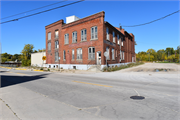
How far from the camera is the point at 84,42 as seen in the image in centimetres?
2298

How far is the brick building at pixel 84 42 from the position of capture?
2077cm

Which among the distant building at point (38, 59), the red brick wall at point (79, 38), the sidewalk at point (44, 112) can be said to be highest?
the red brick wall at point (79, 38)

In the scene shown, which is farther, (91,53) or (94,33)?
(91,53)

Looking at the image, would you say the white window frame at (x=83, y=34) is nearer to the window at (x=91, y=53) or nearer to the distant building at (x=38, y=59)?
the window at (x=91, y=53)

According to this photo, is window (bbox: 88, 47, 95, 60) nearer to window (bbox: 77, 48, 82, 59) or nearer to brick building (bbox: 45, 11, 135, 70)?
brick building (bbox: 45, 11, 135, 70)

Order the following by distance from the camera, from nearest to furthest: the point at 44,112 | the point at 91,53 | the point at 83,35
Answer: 1. the point at 44,112
2. the point at 91,53
3. the point at 83,35

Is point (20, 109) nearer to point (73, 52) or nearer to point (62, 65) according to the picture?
point (73, 52)

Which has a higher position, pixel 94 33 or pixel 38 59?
pixel 94 33

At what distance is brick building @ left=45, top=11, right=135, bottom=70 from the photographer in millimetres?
20766

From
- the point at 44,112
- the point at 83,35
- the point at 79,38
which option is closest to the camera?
the point at 44,112

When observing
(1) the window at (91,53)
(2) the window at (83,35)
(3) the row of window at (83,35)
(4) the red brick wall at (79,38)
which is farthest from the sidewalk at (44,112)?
(2) the window at (83,35)

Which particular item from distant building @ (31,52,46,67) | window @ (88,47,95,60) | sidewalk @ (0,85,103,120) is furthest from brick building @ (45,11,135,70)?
sidewalk @ (0,85,103,120)

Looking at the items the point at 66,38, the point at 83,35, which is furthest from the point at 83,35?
the point at 66,38

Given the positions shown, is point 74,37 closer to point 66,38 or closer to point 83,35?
point 83,35
